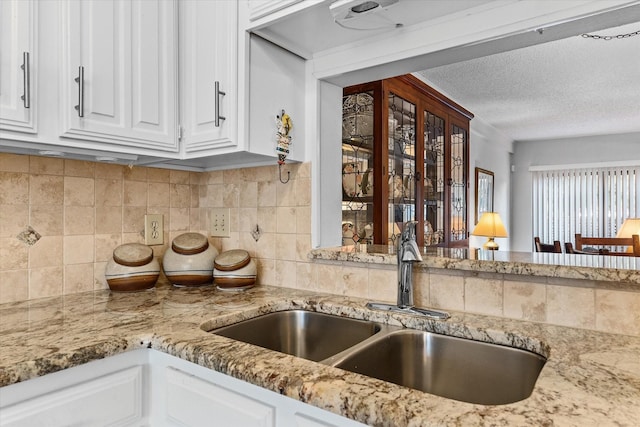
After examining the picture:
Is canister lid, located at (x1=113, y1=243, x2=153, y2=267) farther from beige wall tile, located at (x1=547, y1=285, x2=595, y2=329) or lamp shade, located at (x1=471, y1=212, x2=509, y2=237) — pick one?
lamp shade, located at (x1=471, y1=212, x2=509, y2=237)

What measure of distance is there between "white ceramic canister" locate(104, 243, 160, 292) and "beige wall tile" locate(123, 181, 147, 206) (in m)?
0.18

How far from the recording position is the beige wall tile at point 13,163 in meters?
1.31

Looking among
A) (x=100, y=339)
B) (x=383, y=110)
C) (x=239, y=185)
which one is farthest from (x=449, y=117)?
(x=100, y=339)

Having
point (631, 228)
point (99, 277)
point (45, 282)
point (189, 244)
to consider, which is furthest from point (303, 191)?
point (631, 228)

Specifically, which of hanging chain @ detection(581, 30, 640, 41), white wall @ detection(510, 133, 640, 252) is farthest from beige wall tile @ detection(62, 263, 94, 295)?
white wall @ detection(510, 133, 640, 252)

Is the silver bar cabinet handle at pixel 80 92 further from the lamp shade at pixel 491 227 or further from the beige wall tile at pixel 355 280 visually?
the lamp shade at pixel 491 227

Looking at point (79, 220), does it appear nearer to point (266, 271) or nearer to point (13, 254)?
Result: point (13, 254)

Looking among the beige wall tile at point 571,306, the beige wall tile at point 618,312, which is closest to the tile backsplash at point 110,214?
the beige wall tile at point 571,306

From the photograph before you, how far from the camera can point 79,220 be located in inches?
58.5

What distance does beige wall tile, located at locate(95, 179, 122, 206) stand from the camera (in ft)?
5.05

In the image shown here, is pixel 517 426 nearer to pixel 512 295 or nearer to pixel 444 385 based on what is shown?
pixel 444 385

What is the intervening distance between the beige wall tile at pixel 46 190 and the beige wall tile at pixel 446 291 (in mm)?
1286

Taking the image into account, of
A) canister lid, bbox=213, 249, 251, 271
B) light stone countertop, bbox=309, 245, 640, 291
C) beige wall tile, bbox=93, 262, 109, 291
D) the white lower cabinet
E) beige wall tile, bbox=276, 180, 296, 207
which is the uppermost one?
beige wall tile, bbox=276, 180, 296, 207

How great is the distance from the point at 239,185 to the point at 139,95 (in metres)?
0.55
